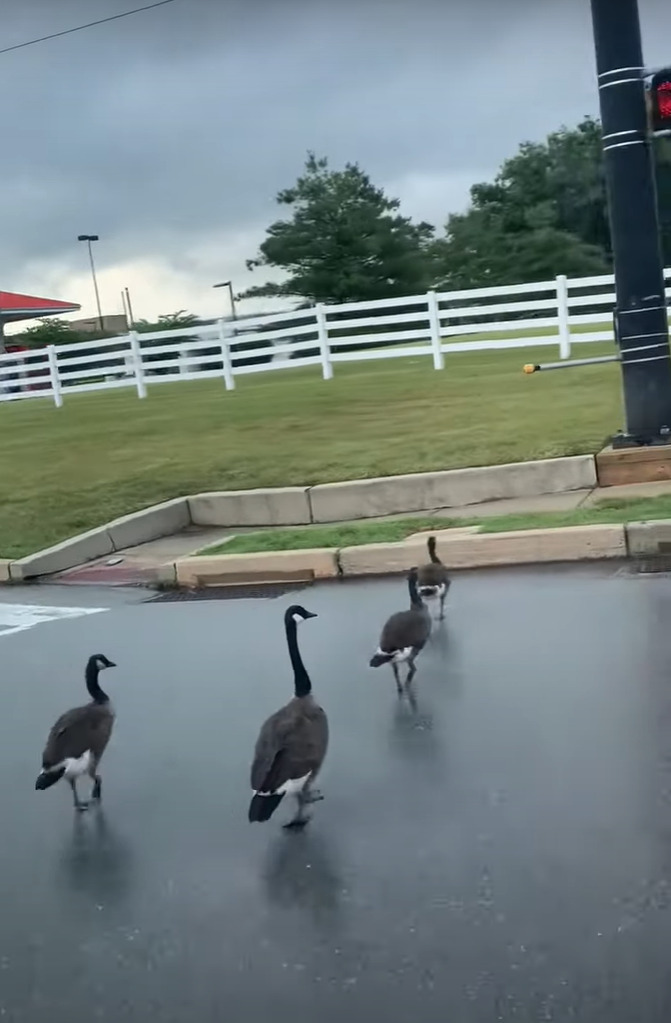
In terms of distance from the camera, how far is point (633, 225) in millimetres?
12453

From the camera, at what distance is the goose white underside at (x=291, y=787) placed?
509cm

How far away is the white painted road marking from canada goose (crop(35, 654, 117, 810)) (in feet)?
14.1

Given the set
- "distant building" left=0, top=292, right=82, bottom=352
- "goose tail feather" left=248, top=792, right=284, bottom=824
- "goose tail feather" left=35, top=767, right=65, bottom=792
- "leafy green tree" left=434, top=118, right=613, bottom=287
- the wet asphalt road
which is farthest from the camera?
"distant building" left=0, top=292, right=82, bottom=352

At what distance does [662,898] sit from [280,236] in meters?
54.4

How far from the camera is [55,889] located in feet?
16.7

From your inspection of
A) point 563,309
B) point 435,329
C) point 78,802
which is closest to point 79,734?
point 78,802

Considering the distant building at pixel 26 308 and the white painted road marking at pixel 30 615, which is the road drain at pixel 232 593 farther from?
the distant building at pixel 26 308

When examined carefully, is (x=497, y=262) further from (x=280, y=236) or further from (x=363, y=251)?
(x=280, y=236)

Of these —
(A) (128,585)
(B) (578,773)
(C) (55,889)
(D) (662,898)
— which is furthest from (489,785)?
(A) (128,585)

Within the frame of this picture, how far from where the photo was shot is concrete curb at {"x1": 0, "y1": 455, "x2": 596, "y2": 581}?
1295cm

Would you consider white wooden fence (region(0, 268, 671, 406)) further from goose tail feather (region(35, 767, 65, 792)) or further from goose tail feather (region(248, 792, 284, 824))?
goose tail feather (region(248, 792, 284, 824))

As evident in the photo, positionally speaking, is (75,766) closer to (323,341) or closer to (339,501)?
(339,501)

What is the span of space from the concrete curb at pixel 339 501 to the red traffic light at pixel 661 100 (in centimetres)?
333

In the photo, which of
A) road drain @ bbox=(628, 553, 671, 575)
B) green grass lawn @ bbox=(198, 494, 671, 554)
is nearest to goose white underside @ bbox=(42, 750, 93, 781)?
road drain @ bbox=(628, 553, 671, 575)
